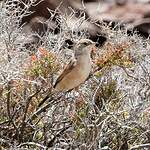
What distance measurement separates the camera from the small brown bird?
3.07 metres

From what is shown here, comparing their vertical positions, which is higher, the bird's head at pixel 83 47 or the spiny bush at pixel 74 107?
the bird's head at pixel 83 47

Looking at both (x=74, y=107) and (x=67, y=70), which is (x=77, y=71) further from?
(x=74, y=107)

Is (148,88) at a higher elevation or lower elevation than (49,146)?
higher

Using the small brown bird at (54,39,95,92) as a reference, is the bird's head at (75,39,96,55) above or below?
above

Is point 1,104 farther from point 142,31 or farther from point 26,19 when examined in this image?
point 142,31

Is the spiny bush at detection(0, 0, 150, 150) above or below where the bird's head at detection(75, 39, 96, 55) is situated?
below

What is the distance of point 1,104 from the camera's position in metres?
3.30

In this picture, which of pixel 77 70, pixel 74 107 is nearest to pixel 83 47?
pixel 77 70

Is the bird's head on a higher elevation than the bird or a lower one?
higher

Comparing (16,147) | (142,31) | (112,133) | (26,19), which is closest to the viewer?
A: (16,147)

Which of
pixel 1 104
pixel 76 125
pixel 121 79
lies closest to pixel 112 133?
pixel 76 125

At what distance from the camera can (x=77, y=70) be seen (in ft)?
10.1

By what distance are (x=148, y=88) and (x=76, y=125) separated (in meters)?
0.45

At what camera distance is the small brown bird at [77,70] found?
3072 mm
